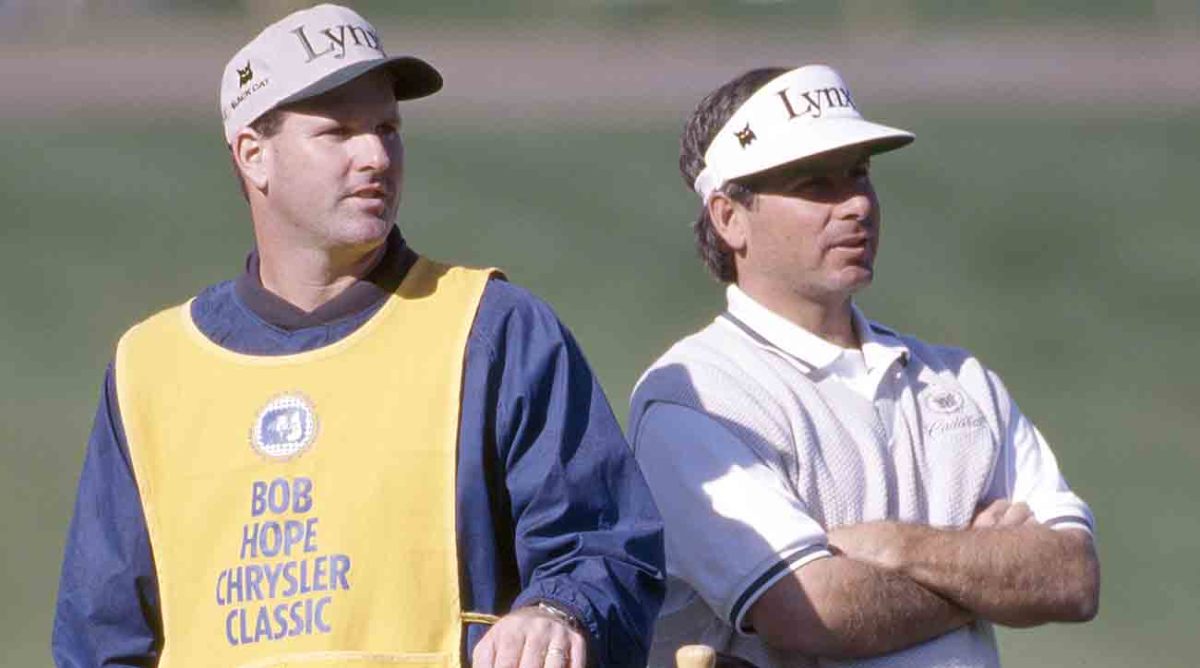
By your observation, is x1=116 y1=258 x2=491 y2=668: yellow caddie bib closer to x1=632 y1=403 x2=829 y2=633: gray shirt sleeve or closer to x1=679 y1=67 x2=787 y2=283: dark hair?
x1=632 y1=403 x2=829 y2=633: gray shirt sleeve

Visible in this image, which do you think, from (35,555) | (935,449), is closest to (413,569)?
(935,449)

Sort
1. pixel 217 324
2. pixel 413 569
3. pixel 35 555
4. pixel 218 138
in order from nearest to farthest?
pixel 413 569
pixel 217 324
pixel 35 555
pixel 218 138

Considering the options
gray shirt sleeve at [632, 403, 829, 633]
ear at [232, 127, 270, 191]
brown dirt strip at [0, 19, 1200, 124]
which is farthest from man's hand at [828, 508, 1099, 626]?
brown dirt strip at [0, 19, 1200, 124]

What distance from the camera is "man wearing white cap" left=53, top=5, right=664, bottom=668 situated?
333cm

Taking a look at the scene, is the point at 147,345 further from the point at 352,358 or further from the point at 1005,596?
the point at 1005,596

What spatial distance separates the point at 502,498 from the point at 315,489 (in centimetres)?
25

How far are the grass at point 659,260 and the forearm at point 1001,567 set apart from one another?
507cm

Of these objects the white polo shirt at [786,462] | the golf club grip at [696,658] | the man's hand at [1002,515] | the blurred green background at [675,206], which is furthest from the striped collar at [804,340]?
the blurred green background at [675,206]

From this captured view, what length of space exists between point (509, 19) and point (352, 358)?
42.3 ft

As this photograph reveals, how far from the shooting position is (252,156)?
143 inches

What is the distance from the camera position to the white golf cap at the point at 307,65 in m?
3.52

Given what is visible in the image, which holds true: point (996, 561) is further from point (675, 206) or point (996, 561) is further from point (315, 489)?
point (675, 206)

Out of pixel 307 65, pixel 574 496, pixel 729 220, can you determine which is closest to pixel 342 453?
pixel 574 496

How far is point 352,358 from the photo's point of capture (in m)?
3.46
